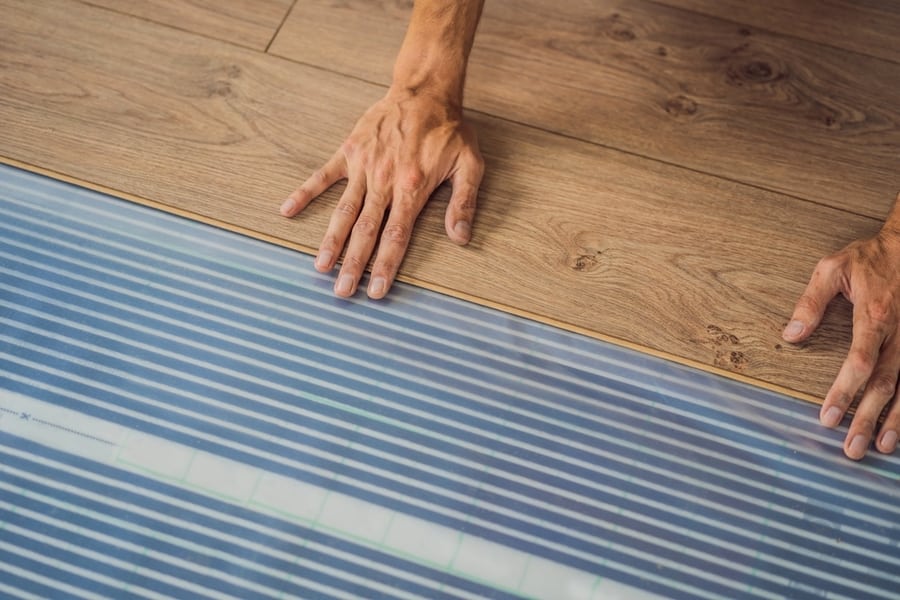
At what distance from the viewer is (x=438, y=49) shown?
4.86ft

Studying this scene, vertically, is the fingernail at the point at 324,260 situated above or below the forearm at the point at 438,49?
below

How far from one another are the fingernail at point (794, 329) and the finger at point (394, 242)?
24.2 inches

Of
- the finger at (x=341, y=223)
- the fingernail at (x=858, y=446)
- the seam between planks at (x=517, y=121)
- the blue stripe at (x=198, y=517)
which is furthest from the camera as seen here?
the seam between planks at (x=517, y=121)

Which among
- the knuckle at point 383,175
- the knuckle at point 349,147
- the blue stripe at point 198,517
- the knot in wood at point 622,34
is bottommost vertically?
the blue stripe at point 198,517

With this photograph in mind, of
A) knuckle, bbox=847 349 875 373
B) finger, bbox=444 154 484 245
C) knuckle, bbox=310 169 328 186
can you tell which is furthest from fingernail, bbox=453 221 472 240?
knuckle, bbox=847 349 875 373

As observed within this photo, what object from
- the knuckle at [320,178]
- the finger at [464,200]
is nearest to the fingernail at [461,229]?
the finger at [464,200]

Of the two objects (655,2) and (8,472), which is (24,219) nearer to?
(8,472)

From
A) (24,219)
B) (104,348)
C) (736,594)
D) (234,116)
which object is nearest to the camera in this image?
(736,594)

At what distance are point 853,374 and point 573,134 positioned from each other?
615mm

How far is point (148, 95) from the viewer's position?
5.06 feet

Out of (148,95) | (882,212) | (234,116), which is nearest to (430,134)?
(234,116)

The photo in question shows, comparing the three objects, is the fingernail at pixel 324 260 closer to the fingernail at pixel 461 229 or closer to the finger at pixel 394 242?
the finger at pixel 394 242

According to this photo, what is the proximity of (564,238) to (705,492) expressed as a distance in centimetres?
46

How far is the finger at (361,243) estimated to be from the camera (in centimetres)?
136
